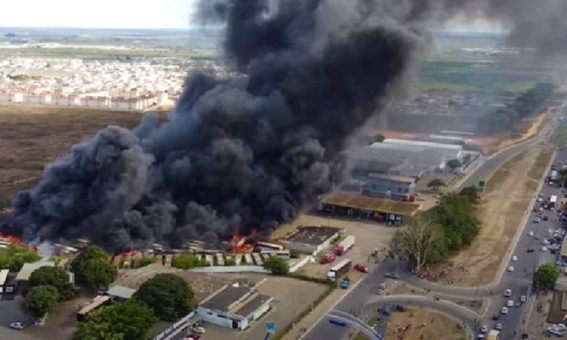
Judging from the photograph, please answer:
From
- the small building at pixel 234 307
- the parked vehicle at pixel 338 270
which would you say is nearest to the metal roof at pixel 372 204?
the parked vehicle at pixel 338 270

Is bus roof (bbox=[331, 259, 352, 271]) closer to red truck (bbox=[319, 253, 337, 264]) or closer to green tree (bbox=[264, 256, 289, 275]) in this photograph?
red truck (bbox=[319, 253, 337, 264])

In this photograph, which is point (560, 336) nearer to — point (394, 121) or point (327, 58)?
point (327, 58)

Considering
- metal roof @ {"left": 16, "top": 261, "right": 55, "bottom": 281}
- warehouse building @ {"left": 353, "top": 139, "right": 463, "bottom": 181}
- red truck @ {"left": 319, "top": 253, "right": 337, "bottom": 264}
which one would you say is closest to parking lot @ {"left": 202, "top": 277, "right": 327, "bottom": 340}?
red truck @ {"left": 319, "top": 253, "right": 337, "bottom": 264}

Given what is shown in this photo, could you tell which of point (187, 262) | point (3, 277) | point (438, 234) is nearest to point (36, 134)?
point (3, 277)

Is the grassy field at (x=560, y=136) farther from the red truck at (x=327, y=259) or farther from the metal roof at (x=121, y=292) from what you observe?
the metal roof at (x=121, y=292)

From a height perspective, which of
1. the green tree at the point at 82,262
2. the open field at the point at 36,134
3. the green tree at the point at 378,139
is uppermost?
the green tree at the point at 378,139

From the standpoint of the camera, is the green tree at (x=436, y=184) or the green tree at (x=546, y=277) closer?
the green tree at (x=546, y=277)

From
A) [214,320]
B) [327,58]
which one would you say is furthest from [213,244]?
[327,58]
